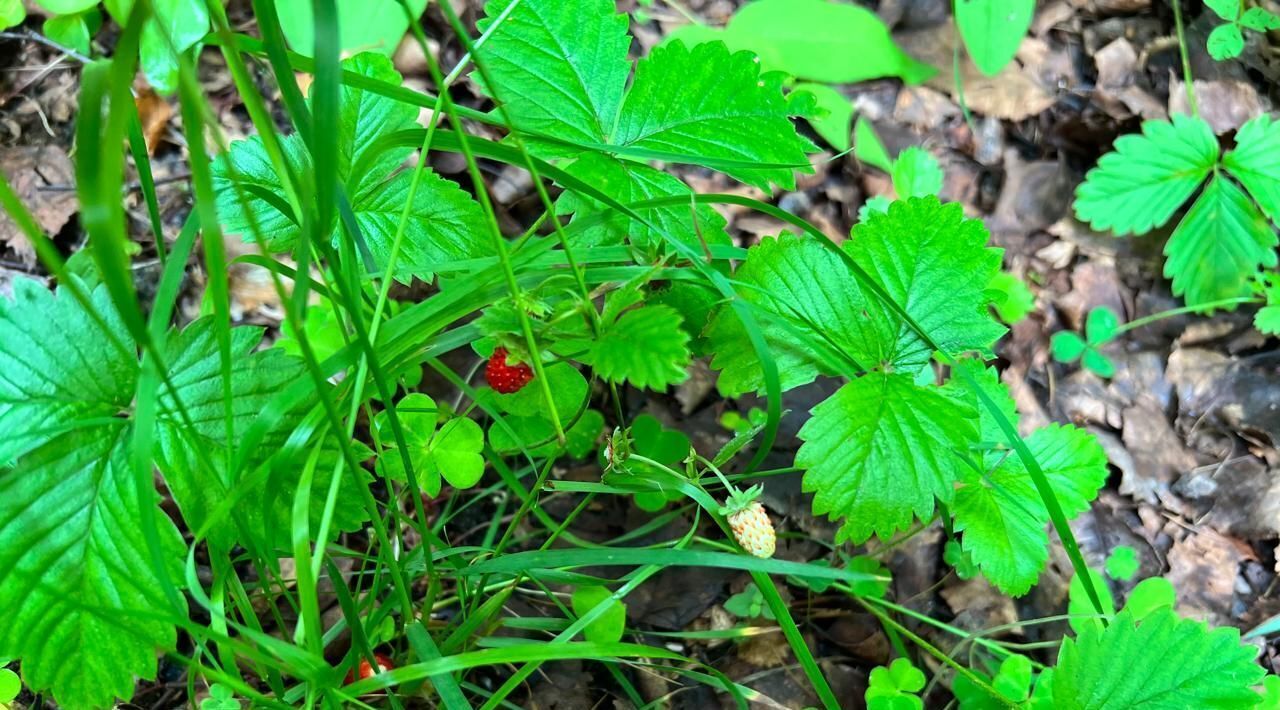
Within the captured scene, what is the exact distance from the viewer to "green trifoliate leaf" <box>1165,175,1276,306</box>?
6.01ft

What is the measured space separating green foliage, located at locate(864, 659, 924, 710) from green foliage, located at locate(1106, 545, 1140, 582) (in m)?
0.50

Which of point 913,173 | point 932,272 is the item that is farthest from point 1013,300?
point 932,272

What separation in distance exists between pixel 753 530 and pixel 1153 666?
24.3 inches

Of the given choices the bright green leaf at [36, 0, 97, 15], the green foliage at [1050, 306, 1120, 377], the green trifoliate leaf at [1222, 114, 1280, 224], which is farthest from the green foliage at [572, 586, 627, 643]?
the green trifoliate leaf at [1222, 114, 1280, 224]

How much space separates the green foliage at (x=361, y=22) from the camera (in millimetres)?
1712

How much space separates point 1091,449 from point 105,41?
2.25m

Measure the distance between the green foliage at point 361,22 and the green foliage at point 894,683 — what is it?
1.63m

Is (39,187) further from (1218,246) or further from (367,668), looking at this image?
(1218,246)

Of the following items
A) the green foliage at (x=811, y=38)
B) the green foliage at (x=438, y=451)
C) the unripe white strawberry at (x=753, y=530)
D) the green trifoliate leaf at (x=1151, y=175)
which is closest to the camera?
the unripe white strawberry at (x=753, y=530)

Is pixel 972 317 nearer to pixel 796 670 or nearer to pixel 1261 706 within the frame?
pixel 796 670

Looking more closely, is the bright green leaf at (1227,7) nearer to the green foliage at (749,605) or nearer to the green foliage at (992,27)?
the green foliage at (992,27)

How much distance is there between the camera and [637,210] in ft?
3.64

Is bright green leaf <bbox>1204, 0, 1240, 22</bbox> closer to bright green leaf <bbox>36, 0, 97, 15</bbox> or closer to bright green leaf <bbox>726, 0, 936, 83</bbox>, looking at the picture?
bright green leaf <bbox>726, 0, 936, 83</bbox>

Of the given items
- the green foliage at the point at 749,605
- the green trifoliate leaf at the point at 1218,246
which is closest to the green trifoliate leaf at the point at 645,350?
the green foliage at the point at 749,605
